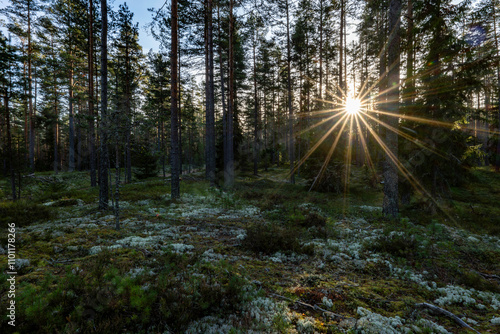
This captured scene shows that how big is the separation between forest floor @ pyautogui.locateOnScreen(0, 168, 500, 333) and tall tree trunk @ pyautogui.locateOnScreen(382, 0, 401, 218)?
981mm

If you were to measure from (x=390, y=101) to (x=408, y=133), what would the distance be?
107 inches

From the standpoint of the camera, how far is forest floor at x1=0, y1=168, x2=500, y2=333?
8.61ft

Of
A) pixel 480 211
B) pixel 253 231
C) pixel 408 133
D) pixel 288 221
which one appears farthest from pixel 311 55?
pixel 253 231

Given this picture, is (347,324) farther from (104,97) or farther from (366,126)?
(366,126)

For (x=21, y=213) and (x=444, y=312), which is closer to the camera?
(x=444, y=312)

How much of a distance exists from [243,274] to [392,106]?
940cm

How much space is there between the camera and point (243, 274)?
13.1 feet

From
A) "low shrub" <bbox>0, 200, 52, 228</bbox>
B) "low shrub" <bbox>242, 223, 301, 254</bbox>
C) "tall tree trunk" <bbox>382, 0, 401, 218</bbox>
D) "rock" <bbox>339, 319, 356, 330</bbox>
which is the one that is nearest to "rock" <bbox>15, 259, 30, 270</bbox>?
"low shrub" <bbox>242, 223, 301, 254</bbox>

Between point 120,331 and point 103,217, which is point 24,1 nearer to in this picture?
point 103,217

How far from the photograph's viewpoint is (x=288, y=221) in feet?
27.0

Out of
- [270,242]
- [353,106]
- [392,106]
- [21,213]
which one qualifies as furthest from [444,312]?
[353,106]

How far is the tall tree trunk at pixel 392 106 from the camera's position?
335 inches

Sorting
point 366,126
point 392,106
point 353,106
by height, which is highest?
point 353,106

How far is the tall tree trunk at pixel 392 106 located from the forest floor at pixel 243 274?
981 mm
